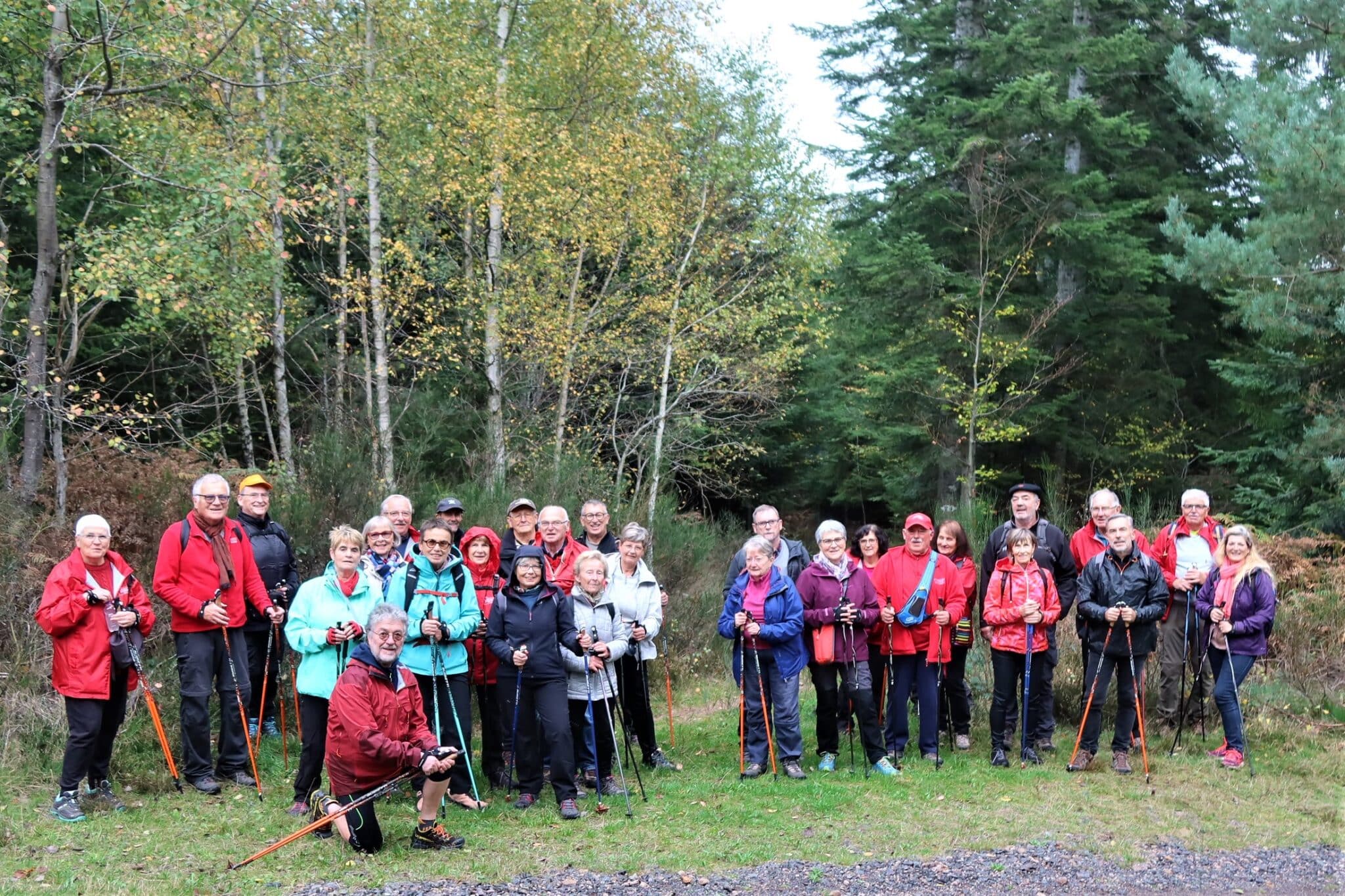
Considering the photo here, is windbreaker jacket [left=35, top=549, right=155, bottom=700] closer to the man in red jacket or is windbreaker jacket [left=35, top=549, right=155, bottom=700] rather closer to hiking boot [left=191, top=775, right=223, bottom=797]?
the man in red jacket

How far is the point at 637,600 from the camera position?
822 cm

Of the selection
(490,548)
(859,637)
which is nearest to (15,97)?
(490,548)

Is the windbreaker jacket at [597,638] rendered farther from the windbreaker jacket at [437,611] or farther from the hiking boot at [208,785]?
the hiking boot at [208,785]

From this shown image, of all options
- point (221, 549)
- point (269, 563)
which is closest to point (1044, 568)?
point (269, 563)

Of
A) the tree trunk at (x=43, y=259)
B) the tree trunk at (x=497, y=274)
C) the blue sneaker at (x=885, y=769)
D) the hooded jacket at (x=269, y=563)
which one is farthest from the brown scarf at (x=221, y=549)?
the tree trunk at (x=497, y=274)

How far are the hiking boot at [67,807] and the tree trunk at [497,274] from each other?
820 centimetres

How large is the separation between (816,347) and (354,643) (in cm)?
1858

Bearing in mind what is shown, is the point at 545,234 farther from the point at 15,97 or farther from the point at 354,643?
the point at 354,643

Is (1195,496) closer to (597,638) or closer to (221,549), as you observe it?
(597,638)

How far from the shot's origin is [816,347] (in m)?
24.6

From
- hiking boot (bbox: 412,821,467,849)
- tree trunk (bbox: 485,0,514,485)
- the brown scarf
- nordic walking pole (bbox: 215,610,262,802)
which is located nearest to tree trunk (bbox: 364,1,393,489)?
tree trunk (bbox: 485,0,514,485)

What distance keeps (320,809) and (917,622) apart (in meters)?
4.47

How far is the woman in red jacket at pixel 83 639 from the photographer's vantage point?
6.91 m

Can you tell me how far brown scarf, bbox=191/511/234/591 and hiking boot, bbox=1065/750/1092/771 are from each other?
20.9 feet
